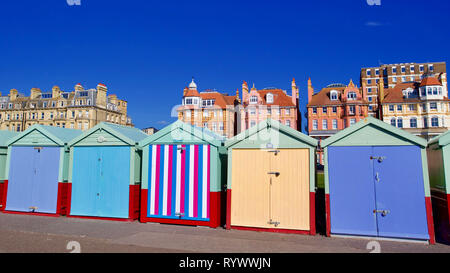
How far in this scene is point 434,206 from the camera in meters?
9.75

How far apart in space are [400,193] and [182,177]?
7061 millimetres

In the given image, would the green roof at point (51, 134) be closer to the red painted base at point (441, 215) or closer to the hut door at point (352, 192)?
the hut door at point (352, 192)

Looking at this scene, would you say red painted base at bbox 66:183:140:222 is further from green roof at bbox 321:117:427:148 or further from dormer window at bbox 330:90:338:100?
dormer window at bbox 330:90:338:100

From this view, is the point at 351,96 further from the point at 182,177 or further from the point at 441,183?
the point at 182,177

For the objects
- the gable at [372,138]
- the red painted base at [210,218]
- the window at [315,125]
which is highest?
the window at [315,125]

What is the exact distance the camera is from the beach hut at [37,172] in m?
12.1

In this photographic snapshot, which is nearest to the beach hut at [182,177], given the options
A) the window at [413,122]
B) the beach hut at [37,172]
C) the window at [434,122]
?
the beach hut at [37,172]

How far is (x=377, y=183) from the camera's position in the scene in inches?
355

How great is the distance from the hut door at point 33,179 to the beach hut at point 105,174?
86 centimetres

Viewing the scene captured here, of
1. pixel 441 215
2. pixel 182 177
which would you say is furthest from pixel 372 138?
pixel 182 177

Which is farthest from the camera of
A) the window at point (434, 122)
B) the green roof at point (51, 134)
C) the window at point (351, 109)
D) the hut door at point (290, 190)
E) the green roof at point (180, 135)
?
the window at point (351, 109)

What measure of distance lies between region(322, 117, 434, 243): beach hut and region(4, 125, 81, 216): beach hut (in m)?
10.3

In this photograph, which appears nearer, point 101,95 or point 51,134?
point 51,134

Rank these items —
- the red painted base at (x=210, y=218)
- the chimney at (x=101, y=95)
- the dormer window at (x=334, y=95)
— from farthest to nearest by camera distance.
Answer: the chimney at (x=101, y=95) < the dormer window at (x=334, y=95) < the red painted base at (x=210, y=218)
